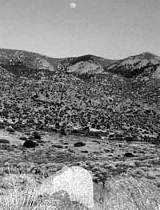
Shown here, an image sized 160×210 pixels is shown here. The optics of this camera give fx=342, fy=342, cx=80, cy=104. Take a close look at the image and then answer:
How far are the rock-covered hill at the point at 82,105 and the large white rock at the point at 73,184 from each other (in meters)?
48.5

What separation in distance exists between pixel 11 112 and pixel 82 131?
1854 cm

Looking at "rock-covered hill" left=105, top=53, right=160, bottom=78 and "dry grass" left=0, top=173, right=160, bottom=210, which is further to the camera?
"rock-covered hill" left=105, top=53, right=160, bottom=78

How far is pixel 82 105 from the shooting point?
92562 millimetres

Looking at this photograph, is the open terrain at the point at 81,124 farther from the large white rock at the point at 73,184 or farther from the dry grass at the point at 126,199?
the dry grass at the point at 126,199

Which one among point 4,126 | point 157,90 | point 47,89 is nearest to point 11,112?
point 4,126

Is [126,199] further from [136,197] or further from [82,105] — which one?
[82,105]

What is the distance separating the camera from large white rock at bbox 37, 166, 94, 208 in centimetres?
991

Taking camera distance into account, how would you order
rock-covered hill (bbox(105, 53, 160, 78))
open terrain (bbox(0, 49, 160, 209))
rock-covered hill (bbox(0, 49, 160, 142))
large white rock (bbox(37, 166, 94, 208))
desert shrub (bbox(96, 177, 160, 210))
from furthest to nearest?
rock-covered hill (bbox(105, 53, 160, 78)) → rock-covered hill (bbox(0, 49, 160, 142)) → open terrain (bbox(0, 49, 160, 209)) → large white rock (bbox(37, 166, 94, 208)) → desert shrub (bbox(96, 177, 160, 210))

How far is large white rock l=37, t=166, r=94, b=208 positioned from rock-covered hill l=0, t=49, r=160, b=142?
4847 cm

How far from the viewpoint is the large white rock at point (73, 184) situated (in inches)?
390

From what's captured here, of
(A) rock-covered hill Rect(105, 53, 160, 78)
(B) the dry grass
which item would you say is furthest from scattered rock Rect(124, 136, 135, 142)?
(A) rock-covered hill Rect(105, 53, 160, 78)

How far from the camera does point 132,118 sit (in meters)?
86.9

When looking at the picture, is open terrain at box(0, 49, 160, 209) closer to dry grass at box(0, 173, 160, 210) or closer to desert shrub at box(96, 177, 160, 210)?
dry grass at box(0, 173, 160, 210)

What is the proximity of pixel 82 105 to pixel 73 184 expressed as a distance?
81.5 m
